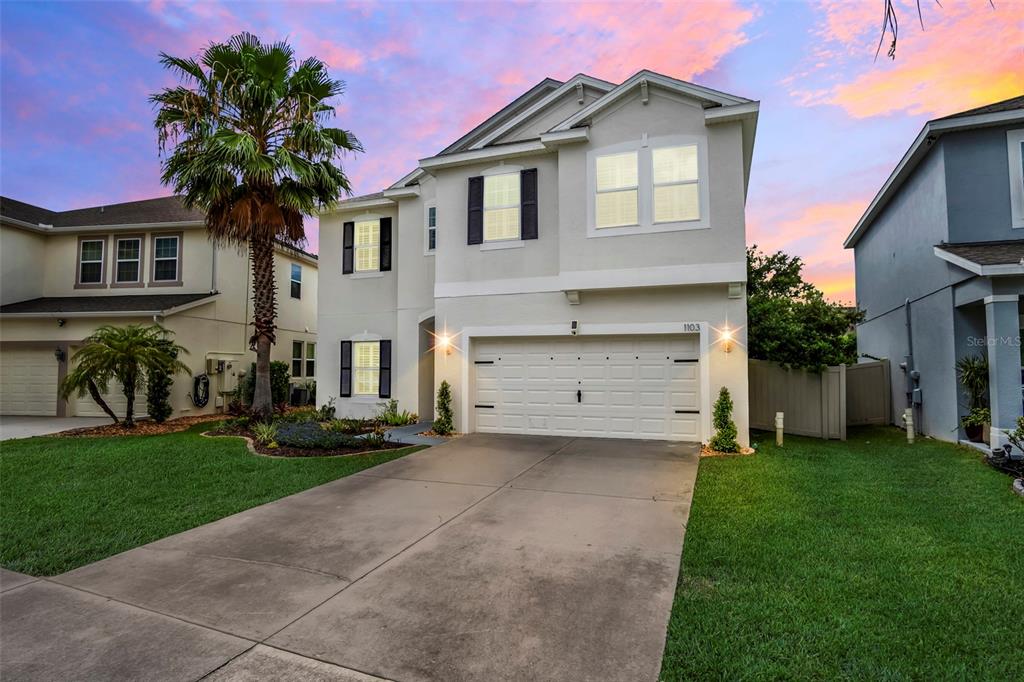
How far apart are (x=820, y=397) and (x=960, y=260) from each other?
3.66 meters

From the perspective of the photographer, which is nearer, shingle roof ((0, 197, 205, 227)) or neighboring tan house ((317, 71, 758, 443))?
neighboring tan house ((317, 71, 758, 443))

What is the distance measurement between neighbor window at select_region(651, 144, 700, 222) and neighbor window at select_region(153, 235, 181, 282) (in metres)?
15.5

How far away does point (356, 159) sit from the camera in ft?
41.2

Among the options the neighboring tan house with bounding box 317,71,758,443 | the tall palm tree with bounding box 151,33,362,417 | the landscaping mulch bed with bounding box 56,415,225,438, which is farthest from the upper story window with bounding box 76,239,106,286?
the neighboring tan house with bounding box 317,71,758,443

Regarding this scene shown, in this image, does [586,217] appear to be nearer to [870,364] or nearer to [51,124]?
[870,364]

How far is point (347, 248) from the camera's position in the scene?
48.6 feet

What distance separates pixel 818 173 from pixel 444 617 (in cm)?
1577

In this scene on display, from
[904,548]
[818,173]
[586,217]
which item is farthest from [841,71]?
[818,173]

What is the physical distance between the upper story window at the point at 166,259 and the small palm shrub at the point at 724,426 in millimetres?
16848

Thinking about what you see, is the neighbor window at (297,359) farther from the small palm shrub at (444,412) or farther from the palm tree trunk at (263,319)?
the small palm shrub at (444,412)

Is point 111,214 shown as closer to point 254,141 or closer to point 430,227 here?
point 254,141

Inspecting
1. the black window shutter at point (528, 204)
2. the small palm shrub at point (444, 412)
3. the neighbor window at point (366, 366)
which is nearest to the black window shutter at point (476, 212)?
the black window shutter at point (528, 204)

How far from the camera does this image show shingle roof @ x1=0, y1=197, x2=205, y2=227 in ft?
53.7

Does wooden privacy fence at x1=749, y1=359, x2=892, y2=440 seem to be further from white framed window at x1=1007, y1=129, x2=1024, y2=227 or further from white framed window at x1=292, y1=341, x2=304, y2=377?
white framed window at x1=292, y1=341, x2=304, y2=377
